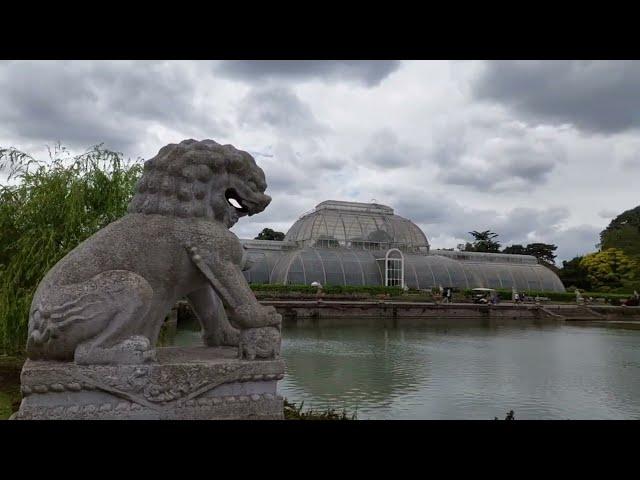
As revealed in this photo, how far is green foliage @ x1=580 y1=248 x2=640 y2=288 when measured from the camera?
51.0 m

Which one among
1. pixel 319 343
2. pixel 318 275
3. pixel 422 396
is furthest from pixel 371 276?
pixel 422 396

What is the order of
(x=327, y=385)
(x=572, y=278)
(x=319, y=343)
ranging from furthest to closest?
(x=572, y=278)
(x=319, y=343)
(x=327, y=385)

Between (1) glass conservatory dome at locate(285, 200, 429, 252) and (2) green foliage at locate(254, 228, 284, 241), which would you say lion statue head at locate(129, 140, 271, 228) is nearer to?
(1) glass conservatory dome at locate(285, 200, 429, 252)

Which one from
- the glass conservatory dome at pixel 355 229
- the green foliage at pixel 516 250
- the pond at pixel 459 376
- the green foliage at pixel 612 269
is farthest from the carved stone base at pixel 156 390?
the green foliage at pixel 516 250

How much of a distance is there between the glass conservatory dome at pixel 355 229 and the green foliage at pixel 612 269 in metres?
19.7

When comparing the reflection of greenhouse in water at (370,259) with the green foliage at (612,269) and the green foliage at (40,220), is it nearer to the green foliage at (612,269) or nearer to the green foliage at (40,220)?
the green foliage at (612,269)

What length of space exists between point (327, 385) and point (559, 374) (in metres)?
5.19

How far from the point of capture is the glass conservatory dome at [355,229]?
1684 inches

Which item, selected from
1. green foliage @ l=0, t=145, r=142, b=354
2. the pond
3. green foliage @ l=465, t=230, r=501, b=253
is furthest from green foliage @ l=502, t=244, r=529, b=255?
green foliage @ l=0, t=145, r=142, b=354

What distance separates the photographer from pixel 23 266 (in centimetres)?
725

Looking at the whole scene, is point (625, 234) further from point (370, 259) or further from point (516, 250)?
point (370, 259)

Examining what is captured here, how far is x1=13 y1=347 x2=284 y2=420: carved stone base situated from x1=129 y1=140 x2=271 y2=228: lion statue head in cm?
110
